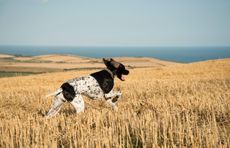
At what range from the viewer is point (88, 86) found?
392 inches

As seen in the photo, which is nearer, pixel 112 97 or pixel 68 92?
pixel 68 92

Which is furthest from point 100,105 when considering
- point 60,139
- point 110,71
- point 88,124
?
point 60,139

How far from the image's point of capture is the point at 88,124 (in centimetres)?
869

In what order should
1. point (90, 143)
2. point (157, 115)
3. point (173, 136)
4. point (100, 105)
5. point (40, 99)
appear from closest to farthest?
point (90, 143) → point (173, 136) → point (157, 115) → point (100, 105) → point (40, 99)

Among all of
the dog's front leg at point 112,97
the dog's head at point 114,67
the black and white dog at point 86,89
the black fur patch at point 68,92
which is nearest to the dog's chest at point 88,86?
the black and white dog at point 86,89

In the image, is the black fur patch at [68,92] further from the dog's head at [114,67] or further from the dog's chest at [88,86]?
the dog's head at [114,67]

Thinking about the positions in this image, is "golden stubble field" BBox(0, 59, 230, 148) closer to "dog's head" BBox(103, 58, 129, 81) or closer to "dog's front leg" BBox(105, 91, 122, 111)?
"dog's front leg" BBox(105, 91, 122, 111)

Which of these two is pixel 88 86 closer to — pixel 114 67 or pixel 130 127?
pixel 114 67

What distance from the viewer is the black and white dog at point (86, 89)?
32.5 ft

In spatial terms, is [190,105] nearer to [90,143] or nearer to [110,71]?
[110,71]

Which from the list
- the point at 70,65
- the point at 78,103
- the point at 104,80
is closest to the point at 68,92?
the point at 78,103

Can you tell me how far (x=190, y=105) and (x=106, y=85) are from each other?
2859mm

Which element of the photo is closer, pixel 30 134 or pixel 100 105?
pixel 30 134

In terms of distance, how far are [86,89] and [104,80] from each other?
0.57 meters
